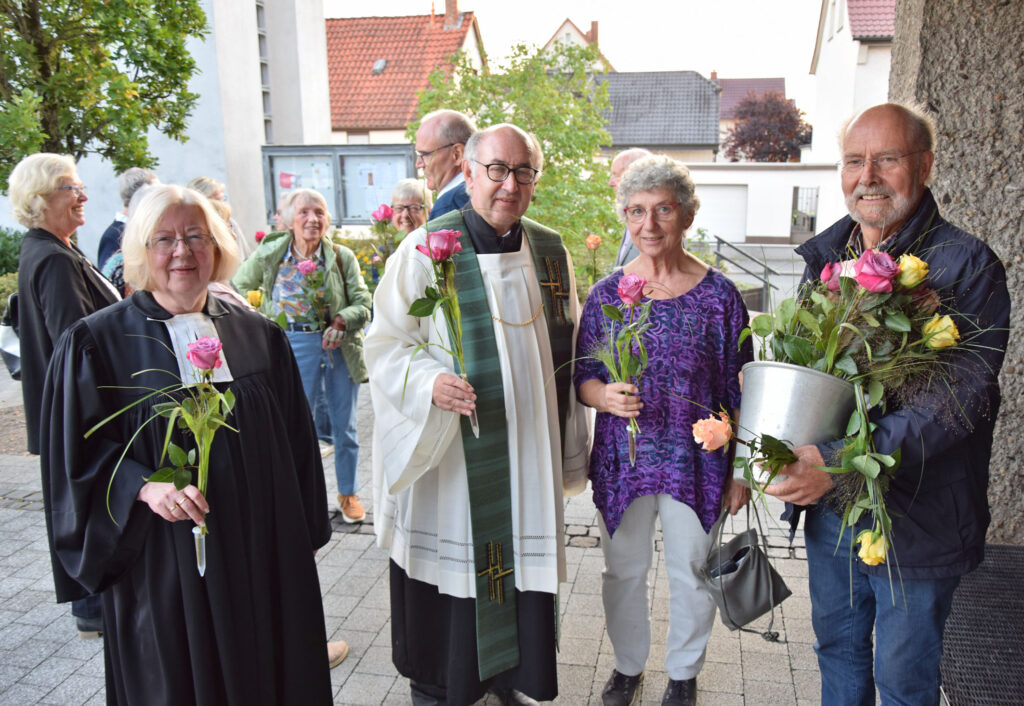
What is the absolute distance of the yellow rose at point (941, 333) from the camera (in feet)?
6.49

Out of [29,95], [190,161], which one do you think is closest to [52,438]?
[29,95]

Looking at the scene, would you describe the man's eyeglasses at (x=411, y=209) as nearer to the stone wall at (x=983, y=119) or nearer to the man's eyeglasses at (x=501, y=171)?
the man's eyeglasses at (x=501, y=171)

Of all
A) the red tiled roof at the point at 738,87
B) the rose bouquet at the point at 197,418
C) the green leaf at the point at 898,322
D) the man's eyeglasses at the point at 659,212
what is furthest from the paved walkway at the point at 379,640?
the red tiled roof at the point at 738,87

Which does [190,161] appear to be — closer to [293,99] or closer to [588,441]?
[293,99]

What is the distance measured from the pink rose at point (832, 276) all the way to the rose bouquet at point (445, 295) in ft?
3.82

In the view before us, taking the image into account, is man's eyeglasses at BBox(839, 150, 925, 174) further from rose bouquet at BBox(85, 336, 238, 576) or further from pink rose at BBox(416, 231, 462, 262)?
rose bouquet at BBox(85, 336, 238, 576)

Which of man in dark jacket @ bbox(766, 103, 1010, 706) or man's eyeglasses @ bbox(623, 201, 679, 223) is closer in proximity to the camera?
man in dark jacket @ bbox(766, 103, 1010, 706)

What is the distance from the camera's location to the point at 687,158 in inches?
1593

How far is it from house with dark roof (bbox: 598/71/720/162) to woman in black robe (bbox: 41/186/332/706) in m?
39.9

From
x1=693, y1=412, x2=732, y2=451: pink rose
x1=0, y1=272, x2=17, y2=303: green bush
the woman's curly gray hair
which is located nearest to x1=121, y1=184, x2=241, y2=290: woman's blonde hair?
the woman's curly gray hair

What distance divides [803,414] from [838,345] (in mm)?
216

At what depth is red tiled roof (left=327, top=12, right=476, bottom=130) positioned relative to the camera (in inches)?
1024

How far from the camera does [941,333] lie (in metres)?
1.99

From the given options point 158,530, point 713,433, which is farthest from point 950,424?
point 158,530
